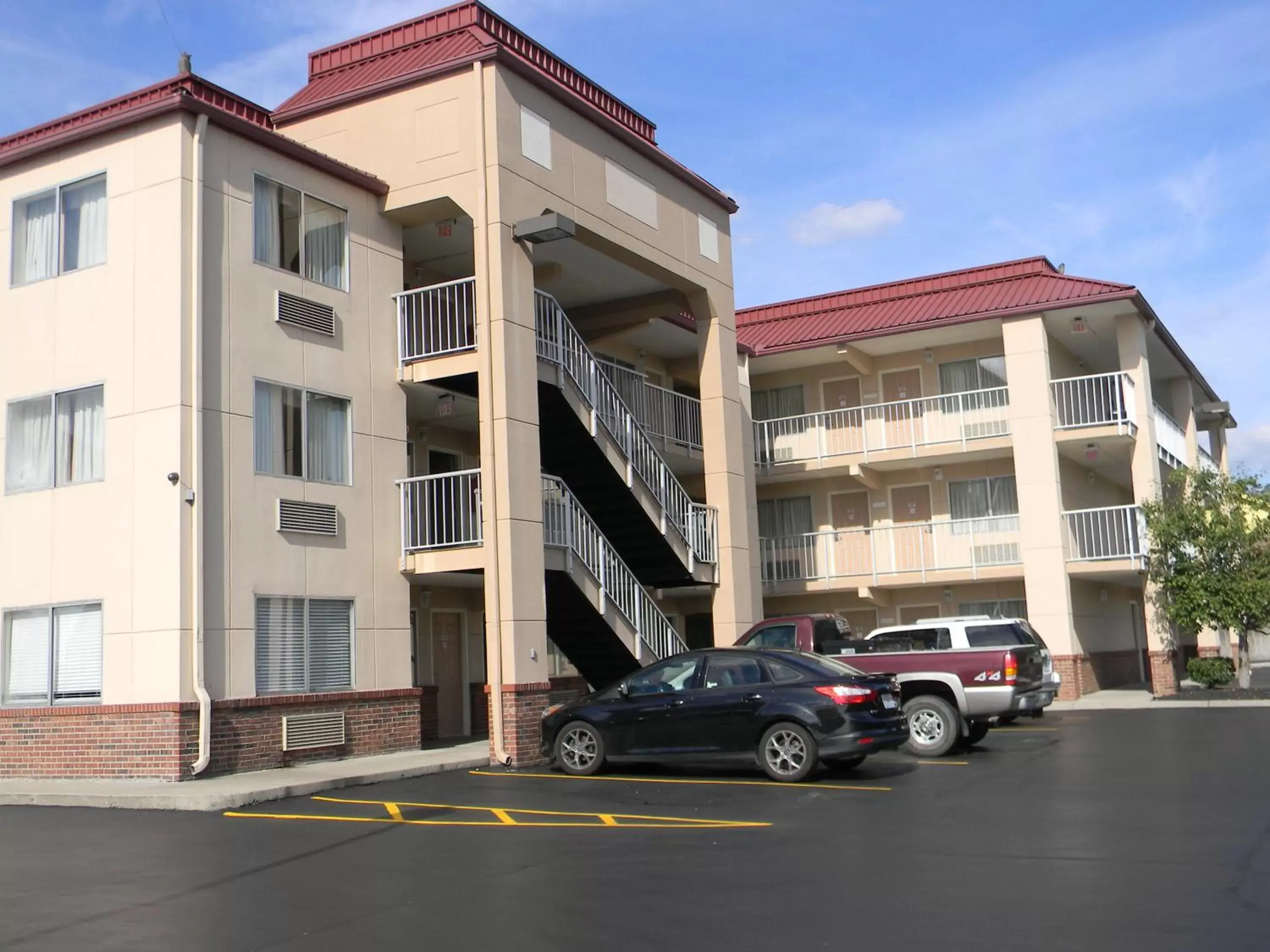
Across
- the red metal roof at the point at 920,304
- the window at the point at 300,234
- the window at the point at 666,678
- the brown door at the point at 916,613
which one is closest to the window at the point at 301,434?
the window at the point at 300,234

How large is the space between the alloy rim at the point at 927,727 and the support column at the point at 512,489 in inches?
195

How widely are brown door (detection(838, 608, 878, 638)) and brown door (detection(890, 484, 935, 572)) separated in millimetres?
2232

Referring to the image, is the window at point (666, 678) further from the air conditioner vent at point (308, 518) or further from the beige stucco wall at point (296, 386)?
the air conditioner vent at point (308, 518)

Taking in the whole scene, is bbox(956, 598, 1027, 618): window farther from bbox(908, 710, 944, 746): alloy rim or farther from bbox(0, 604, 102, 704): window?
bbox(0, 604, 102, 704): window

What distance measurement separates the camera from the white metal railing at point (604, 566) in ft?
64.9

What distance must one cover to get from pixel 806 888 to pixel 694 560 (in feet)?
47.5

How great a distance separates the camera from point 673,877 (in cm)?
916

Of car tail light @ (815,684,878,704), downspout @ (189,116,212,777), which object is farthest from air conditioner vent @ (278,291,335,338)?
car tail light @ (815,684,878,704)

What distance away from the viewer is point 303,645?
58.9ft

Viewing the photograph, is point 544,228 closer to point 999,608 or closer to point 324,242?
point 324,242

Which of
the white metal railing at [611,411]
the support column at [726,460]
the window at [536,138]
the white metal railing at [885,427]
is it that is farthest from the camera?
the white metal railing at [885,427]

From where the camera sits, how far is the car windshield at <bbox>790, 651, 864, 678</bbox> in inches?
585

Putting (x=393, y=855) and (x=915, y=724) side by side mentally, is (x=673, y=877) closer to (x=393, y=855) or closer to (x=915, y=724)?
(x=393, y=855)

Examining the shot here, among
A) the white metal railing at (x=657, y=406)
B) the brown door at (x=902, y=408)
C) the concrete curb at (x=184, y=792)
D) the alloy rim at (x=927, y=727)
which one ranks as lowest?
the concrete curb at (x=184, y=792)
